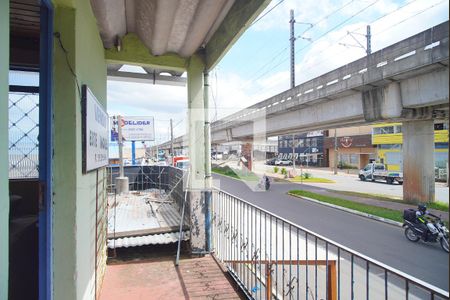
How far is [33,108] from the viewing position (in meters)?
2.48

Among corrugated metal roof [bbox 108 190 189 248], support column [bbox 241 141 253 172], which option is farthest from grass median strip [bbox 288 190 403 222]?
support column [bbox 241 141 253 172]

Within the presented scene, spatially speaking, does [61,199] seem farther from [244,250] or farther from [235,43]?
[235,43]

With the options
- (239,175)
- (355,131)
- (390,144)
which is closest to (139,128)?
(239,175)

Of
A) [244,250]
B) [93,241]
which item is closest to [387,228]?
[244,250]

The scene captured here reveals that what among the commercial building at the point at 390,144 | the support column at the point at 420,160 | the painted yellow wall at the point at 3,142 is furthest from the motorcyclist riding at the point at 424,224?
the commercial building at the point at 390,144

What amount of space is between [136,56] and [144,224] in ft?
8.90

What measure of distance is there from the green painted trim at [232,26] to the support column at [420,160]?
12.3m

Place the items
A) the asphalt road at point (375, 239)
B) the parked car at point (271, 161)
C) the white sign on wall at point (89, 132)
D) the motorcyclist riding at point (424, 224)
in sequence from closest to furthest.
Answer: the white sign on wall at point (89, 132) → the asphalt road at point (375, 239) → the motorcyclist riding at point (424, 224) → the parked car at point (271, 161)

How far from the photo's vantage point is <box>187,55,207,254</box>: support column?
166 inches

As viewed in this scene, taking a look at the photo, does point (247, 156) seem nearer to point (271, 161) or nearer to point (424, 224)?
point (271, 161)

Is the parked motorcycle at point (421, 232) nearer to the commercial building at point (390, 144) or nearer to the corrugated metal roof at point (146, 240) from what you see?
the corrugated metal roof at point (146, 240)

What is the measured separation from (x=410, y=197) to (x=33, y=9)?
1513 cm

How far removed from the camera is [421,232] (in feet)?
24.8

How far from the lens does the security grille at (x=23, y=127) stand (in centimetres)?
240
